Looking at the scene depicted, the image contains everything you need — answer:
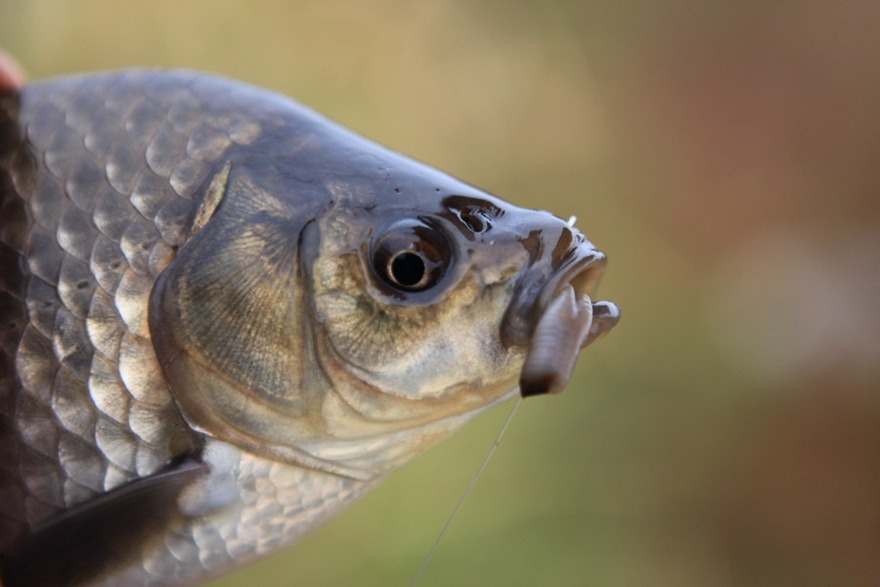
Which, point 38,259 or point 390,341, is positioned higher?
point 390,341

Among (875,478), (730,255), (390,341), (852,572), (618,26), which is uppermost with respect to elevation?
(618,26)

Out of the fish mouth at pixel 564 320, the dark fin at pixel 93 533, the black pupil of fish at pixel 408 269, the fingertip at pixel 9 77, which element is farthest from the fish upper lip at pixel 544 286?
the fingertip at pixel 9 77

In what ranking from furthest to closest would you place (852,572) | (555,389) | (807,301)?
(807,301) < (852,572) < (555,389)

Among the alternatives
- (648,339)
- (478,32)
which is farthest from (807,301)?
(478,32)

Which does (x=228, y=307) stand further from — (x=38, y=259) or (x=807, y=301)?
(x=807, y=301)

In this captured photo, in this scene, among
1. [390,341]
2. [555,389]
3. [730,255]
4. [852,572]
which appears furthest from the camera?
[730,255]

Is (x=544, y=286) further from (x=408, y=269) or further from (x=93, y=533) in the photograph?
(x=93, y=533)

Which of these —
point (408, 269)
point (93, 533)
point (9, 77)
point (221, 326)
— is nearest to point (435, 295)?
point (408, 269)
